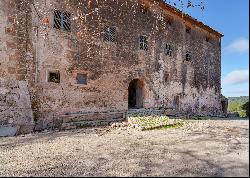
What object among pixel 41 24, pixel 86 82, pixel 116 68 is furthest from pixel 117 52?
pixel 41 24

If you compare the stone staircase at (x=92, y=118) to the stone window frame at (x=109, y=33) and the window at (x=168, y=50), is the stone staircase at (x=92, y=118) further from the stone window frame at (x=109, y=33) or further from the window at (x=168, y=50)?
the window at (x=168, y=50)

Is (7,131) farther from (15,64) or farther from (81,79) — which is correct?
(81,79)

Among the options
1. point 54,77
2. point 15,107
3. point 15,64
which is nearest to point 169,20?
point 54,77

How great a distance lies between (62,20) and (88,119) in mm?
5314

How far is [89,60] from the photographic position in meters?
14.3

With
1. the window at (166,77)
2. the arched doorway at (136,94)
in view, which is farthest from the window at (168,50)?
the arched doorway at (136,94)

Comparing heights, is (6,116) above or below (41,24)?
below

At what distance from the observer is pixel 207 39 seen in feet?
79.4

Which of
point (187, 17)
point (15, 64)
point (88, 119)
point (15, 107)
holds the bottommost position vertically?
point (88, 119)

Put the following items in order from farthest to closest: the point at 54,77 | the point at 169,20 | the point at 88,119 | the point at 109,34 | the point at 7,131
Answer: the point at 169,20 < the point at 109,34 < the point at 88,119 < the point at 54,77 < the point at 7,131

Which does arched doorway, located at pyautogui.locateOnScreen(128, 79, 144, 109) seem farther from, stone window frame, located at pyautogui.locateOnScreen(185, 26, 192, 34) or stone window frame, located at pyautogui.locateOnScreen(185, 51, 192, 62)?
stone window frame, located at pyautogui.locateOnScreen(185, 26, 192, 34)

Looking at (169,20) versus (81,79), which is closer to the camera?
(81,79)

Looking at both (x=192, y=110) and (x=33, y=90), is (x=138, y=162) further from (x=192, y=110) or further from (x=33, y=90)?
(x=192, y=110)

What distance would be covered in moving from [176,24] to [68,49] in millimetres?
10127
